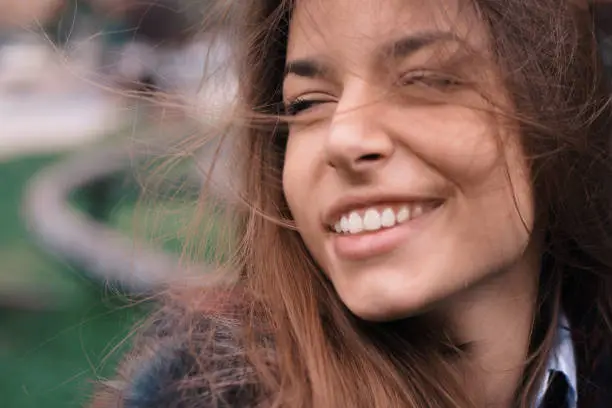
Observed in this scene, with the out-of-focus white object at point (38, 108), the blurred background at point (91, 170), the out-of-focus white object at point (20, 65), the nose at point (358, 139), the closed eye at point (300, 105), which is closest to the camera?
the nose at point (358, 139)

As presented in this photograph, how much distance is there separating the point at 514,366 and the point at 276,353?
0.27 meters

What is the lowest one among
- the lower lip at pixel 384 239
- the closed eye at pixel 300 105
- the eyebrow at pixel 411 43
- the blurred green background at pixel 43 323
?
the blurred green background at pixel 43 323

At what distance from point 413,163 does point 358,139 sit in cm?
6

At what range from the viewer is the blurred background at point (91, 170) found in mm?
1107

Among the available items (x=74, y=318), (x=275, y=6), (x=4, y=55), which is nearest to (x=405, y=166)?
(x=275, y=6)

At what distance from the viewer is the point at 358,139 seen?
819 mm

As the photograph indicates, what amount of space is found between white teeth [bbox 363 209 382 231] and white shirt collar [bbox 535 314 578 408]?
0.96 ft

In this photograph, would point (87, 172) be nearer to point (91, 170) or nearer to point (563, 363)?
point (91, 170)

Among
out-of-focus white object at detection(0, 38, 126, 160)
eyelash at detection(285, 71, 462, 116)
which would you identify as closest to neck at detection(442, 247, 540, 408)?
eyelash at detection(285, 71, 462, 116)

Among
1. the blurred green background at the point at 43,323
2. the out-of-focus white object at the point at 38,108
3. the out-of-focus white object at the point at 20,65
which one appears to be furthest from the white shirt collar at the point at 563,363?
the out-of-focus white object at the point at 20,65

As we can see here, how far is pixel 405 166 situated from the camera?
83 cm

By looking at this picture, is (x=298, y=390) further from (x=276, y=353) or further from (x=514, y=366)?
(x=514, y=366)

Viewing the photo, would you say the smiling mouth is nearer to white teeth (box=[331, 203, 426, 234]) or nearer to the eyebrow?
white teeth (box=[331, 203, 426, 234])

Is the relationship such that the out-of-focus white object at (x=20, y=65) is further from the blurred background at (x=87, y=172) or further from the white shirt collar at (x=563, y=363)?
the white shirt collar at (x=563, y=363)
